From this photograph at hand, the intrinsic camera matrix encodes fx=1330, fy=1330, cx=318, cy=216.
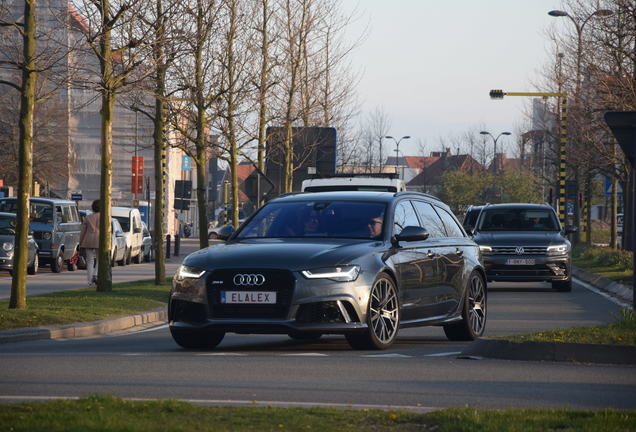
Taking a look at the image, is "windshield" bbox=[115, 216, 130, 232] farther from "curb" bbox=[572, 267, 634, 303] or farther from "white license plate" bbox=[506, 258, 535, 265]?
"white license plate" bbox=[506, 258, 535, 265]

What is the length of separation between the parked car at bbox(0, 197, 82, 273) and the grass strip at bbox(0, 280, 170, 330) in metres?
11.4

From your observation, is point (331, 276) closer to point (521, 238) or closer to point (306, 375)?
point (306, 375)

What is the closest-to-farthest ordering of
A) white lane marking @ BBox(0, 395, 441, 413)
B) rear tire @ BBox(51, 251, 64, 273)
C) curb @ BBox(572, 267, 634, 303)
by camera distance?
white lane marking @ BBox(0, 395, 441, 413) < curb @ BBox(572, 267, 634, 303) < rear tire @ BBox(51, 251, 64, 273)

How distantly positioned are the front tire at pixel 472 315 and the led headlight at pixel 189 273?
3423 millimetres

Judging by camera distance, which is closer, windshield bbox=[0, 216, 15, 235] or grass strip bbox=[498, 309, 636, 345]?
grass strip bbox=[498, 309, 636, 345]

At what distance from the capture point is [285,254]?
1210 centimetres

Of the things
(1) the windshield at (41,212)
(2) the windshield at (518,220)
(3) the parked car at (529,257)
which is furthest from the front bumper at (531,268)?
(1) the windshield at (41,212)

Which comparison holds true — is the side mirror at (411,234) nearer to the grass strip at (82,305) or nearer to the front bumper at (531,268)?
the grass strip at (82,305)

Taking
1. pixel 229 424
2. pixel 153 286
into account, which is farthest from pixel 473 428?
pixel 153 286

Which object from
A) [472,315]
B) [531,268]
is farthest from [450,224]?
[531,268]

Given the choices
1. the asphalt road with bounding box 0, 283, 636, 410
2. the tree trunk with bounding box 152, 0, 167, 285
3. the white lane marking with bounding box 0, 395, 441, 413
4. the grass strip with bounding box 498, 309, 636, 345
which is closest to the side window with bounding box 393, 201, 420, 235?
the asphalt road with bounding box 0, 283, 636, 410

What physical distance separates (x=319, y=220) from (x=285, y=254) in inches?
49.2

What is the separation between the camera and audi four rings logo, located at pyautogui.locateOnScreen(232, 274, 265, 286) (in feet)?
39.2

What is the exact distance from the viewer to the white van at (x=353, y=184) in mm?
23859
